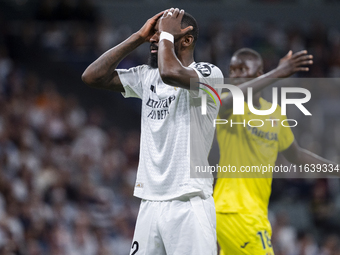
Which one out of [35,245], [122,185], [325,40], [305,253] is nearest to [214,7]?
[325,40]

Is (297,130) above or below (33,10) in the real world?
below

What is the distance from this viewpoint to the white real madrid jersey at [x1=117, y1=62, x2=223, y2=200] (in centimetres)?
333

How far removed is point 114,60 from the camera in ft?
12.1

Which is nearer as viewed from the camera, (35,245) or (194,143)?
(194,143)

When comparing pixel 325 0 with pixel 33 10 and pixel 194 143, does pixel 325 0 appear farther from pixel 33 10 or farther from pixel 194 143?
pixel 194 143

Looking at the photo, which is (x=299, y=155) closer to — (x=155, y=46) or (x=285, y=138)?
(x=285, y=138)

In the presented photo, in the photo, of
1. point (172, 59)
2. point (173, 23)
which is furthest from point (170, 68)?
point (173, 23)

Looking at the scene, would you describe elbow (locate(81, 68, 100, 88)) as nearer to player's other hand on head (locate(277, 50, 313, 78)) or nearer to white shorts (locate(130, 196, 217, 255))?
white shorts (locate(130, 196, 217, 255))

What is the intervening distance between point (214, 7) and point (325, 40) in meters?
3.58

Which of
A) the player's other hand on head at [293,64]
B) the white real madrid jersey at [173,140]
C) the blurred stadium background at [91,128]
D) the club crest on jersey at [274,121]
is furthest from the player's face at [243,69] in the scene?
the blurred stadium background at [91,128]

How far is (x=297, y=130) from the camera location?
1390 centimetres

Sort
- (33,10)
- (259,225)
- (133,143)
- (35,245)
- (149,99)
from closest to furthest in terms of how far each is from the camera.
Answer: (149,99) < (259,225) < (35,245) < (133,143) < (33,10)

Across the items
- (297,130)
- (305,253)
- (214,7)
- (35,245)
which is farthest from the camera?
(214,7)

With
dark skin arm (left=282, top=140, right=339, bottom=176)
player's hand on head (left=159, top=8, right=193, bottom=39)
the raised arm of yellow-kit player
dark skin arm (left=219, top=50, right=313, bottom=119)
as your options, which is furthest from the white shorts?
dark skin arm (left=282, top=140, right=339, bottom=176)
